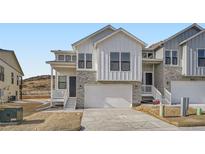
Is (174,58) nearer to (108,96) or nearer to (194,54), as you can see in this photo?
(194,54)

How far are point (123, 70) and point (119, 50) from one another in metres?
1.48

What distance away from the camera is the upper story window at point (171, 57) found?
19513 mm

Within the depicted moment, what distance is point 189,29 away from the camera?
19.7 meters

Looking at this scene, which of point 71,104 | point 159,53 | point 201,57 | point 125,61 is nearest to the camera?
point 125,61

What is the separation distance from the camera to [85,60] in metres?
18.7

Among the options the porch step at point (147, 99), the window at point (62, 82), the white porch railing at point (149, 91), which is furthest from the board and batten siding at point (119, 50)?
the window at point (62, 82)

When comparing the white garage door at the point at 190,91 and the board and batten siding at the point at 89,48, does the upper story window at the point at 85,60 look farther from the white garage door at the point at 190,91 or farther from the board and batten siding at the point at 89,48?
the white garage door at the point at 190,91

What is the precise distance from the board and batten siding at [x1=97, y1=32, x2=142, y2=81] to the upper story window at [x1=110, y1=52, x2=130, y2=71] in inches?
8.7

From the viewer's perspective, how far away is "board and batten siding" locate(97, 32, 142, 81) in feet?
58.2

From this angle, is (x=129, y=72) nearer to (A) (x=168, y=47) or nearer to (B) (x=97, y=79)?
(B) (x=97, y=79)

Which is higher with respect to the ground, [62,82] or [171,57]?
[171,57]

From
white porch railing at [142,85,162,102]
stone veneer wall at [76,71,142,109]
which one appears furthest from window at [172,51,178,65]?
stone veneer wall at [76,71,142,109]

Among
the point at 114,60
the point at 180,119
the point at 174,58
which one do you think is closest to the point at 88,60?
the point at 114,60

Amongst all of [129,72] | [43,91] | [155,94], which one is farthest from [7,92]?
[155,94]
